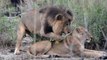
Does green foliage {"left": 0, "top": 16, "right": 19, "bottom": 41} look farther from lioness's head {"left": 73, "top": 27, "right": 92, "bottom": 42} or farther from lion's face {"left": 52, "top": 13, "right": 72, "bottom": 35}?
lioness's head {"left": 73, "top": 27, "right": 92, "bottom": 42}

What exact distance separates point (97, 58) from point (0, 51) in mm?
2016

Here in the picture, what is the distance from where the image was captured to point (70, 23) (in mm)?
9258

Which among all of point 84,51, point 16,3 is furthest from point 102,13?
point 16,3

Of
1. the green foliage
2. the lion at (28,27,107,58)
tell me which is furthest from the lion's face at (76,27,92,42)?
the green foliage

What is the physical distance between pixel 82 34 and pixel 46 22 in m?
0.76

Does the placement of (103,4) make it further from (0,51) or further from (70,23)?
(0,51)

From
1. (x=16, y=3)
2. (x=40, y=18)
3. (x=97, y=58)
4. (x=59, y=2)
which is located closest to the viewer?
(x=97, y=58)

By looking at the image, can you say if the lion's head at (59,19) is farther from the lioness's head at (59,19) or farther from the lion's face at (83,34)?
the lion's face at (83,34)

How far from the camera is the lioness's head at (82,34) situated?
9453 millimetres

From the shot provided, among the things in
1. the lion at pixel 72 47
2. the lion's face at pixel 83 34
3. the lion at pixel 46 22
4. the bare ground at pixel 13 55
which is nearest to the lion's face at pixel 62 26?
the lion at pixel 46 22

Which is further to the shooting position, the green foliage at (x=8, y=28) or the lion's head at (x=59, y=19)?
the green foliage at (x=8, y=28)

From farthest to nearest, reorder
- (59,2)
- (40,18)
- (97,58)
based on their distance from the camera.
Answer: (59,2) → (40,18) → (97,58)

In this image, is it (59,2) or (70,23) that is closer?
(70,23)

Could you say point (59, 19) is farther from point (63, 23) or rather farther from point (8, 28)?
point (8, 28)
